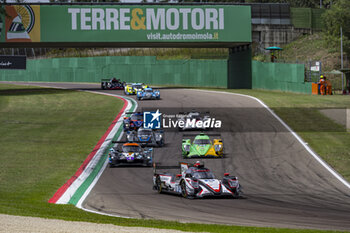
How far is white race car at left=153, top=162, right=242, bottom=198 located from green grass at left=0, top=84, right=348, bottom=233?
419 cm

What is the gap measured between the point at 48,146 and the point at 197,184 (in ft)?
46.4

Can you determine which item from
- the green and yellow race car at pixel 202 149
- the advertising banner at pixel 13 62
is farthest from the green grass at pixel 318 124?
the advertising banner at pixel 13 62

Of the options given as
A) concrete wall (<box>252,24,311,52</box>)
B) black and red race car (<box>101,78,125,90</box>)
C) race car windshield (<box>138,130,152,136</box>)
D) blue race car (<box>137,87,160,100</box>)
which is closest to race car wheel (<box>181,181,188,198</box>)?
race car windshield (<box>138,130,152,136</box>)

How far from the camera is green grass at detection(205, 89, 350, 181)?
2903 centimetres

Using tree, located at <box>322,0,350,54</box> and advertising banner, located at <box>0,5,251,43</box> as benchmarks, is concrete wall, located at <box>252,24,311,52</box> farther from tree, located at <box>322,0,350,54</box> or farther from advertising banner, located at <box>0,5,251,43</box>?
advertising banner, located at <box>0,5,251,43</box>

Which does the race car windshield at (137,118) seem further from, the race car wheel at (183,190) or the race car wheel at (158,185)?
the race car wheel at (183,190)

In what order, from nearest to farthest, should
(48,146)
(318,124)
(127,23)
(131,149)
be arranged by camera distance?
1. (131,149)
2. (48,146)
3. (318,124)
4. (127,23)

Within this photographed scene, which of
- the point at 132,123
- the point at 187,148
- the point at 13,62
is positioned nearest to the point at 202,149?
the point at 187,148

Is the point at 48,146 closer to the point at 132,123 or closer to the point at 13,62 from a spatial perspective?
the point at 132,123

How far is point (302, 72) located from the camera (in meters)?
55.9

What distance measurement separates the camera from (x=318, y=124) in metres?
38.3

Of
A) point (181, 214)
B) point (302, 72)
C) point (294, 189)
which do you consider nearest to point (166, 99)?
point (302, 72)

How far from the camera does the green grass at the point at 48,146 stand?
15883 millimetres

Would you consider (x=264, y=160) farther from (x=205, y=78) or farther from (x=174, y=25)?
(x=205, y=78)
